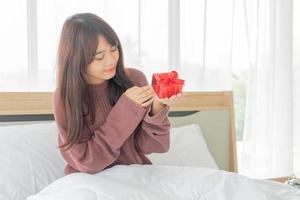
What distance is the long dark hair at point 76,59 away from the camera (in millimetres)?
1238

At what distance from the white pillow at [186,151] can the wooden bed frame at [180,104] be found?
5.1 inches

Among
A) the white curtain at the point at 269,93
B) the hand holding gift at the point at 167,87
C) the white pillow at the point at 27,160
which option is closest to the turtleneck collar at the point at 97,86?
the hand holding gift at the point at 167,87

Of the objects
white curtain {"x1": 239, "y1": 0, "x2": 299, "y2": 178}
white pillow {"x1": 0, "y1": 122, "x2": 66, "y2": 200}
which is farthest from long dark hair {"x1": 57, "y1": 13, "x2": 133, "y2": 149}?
white curtain {"x1": 239, "y1": 0, "x2": 299, "y2": 178}

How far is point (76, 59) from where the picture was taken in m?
1.25

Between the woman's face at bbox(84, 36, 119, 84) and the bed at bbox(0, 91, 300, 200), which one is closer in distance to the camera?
the bed at bbox(0, 91, 300, 200)

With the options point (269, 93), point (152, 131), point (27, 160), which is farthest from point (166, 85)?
point (269, 93)

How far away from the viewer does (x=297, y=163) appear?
2.55 meters

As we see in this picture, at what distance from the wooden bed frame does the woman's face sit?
54 centimetres

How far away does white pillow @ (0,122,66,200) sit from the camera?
4.68 feet

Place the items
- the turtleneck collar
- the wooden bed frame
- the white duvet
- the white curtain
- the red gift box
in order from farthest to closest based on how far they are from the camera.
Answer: the white curtain
the wooden bed frame
the turtleneck collar
the red gift box
the white duvet

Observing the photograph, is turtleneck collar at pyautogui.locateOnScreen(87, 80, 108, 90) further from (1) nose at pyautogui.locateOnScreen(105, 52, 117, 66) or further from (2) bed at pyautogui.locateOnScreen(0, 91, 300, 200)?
(2) bed at pyautogui.locateOnScreen(0, 91, 300, 200)

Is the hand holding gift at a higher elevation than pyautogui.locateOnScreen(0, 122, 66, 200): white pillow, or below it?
higher

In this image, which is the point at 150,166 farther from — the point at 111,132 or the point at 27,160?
the point at 27,160

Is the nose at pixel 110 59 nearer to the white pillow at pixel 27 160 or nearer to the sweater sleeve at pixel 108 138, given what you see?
the sweater sleeve at pixel 108 138
